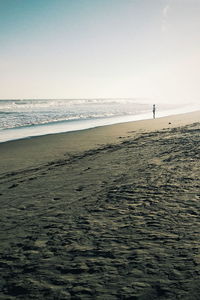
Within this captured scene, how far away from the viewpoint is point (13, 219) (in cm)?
518

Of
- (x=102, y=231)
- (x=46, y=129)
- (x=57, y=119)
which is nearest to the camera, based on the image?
(x=102, y=231)

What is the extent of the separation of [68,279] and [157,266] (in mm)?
1280

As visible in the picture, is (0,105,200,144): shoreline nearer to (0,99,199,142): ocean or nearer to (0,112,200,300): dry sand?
(0,99,199,142): ocean

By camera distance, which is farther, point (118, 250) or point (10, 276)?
point (118, 250)

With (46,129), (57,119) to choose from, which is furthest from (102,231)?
(57,119)

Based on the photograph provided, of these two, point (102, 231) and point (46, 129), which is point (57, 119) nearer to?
point (46, 129)

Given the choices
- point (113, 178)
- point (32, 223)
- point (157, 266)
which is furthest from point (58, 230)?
point (113, 178)

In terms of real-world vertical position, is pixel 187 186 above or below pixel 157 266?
above

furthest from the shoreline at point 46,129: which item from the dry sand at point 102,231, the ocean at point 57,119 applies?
the dry sand at point 102,231

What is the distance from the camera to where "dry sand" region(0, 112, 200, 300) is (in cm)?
316

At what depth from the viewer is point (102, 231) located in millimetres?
4453

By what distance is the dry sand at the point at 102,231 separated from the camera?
10.4 feet

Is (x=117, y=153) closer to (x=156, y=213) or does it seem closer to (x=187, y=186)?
(x=187, y=186)

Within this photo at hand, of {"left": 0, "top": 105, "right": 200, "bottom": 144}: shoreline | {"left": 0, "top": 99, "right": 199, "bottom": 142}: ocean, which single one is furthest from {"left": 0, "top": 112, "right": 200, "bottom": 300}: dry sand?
{"left": 0, "top": 99, "right": 199, "bottom": 142}: ocean
